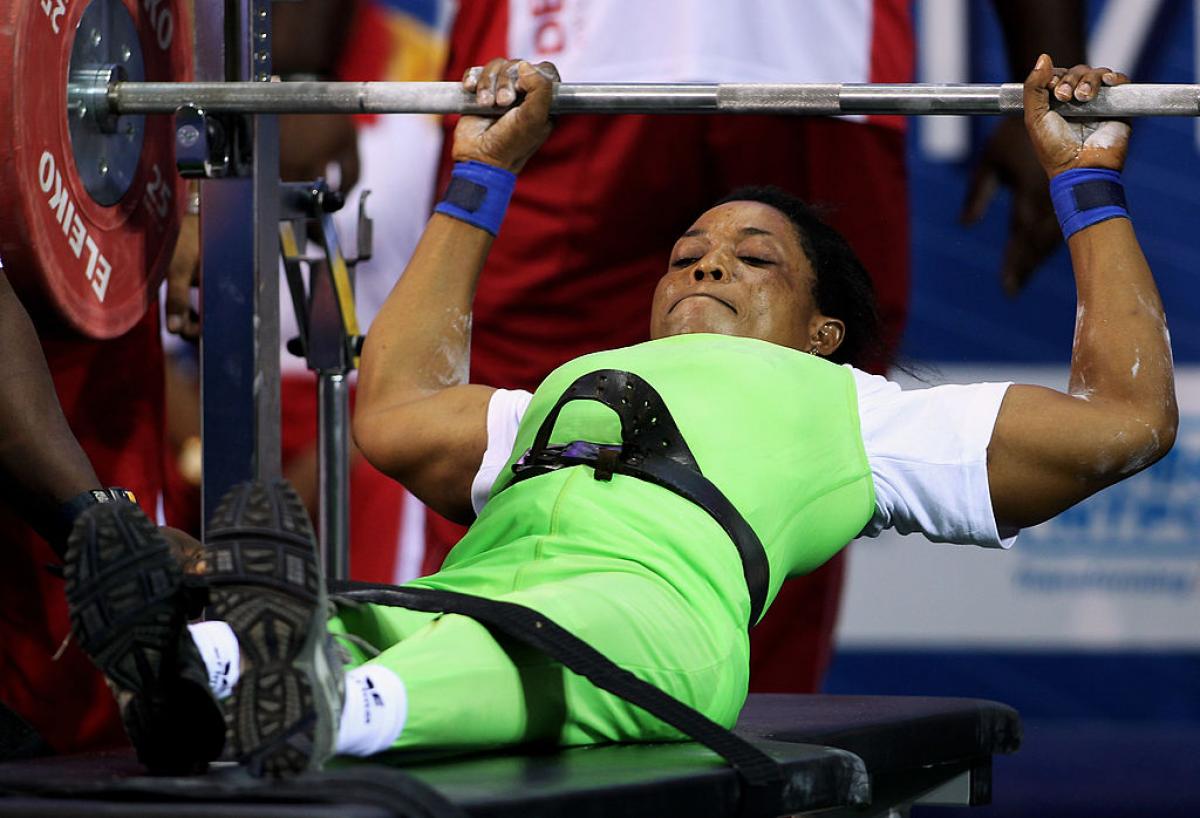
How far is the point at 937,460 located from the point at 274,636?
95cm

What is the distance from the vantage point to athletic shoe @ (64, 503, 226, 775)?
133 centimetres

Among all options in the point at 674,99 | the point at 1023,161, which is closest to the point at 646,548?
the point at 674,99

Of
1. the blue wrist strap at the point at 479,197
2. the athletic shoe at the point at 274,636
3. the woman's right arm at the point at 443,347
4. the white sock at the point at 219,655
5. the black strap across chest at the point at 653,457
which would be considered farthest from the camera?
the blue wrist strap at the point at 479,197

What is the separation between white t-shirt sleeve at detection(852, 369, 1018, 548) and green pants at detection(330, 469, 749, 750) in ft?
0.93

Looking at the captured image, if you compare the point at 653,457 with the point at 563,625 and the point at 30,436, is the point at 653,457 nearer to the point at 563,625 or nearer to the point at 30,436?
the point at 563,625

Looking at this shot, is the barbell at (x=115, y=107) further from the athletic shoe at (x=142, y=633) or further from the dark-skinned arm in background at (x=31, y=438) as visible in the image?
the athletic shoe at (x=142, y=633)

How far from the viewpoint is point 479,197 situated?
2.33 meters

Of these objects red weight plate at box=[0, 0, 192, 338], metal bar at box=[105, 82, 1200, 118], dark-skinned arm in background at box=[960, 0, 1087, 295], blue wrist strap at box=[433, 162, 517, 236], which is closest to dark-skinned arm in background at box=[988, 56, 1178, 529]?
metal bar at box=[105, 82, 1200, 118]

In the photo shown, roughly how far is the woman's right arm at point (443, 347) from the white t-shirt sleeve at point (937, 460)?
0.53 meters

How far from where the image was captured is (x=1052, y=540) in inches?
144

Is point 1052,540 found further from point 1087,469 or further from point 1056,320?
point 1087,469

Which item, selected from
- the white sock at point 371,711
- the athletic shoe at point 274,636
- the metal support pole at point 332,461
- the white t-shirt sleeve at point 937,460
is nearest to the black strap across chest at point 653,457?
the white t-shirt sleeve at point 937,460

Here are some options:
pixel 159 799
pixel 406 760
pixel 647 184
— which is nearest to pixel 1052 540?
pixel 647 184

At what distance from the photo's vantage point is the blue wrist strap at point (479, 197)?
7.64ft
